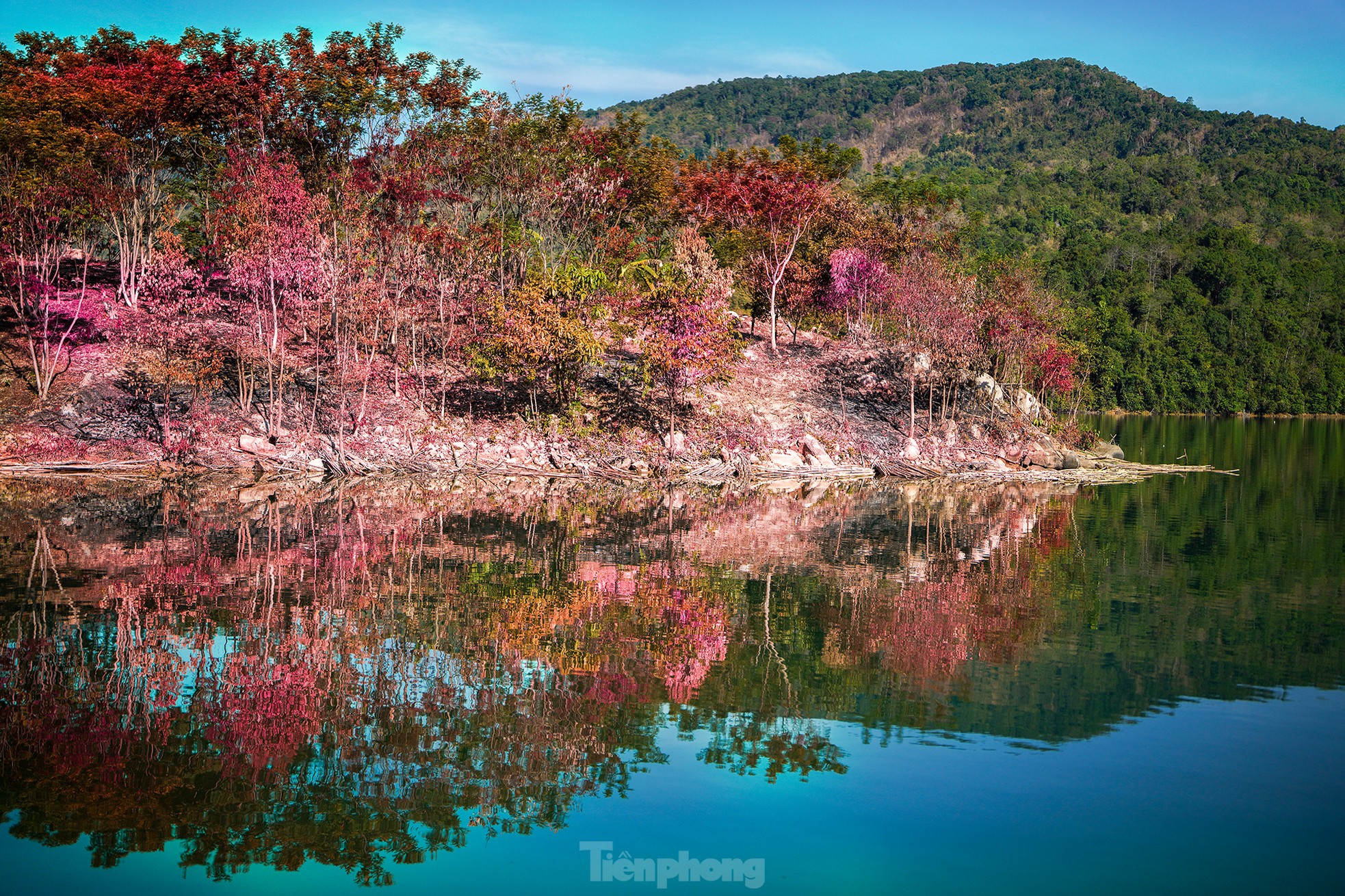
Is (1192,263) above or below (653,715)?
above

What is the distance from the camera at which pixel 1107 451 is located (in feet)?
135

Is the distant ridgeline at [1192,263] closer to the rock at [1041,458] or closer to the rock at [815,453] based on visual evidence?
the rock at [1041,458]

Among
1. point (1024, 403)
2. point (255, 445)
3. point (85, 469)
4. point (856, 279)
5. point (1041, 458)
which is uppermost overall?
point (856, 279)

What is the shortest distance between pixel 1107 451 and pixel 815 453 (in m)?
15.9

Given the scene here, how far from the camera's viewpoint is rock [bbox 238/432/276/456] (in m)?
29.0

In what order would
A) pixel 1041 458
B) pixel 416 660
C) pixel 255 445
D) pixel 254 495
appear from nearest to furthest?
1. pixel 416 660
2. pixel 254 495
3. pixel 255 445
4. pixel 1041 458

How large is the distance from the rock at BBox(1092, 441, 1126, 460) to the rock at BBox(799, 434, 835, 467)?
14075 millimetres

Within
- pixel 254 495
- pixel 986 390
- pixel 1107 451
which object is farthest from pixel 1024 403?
pixel 254 495

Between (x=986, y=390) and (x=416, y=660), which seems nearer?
(x=416, y=660)

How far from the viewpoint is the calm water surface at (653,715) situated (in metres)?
7.23

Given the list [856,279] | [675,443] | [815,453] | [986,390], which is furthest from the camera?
A: [856,279]

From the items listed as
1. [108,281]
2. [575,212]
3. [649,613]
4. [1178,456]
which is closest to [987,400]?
[1178,456]

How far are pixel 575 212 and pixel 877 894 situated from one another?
3561 cm

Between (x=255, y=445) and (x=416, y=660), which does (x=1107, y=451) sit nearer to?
(x=255, y=445)
